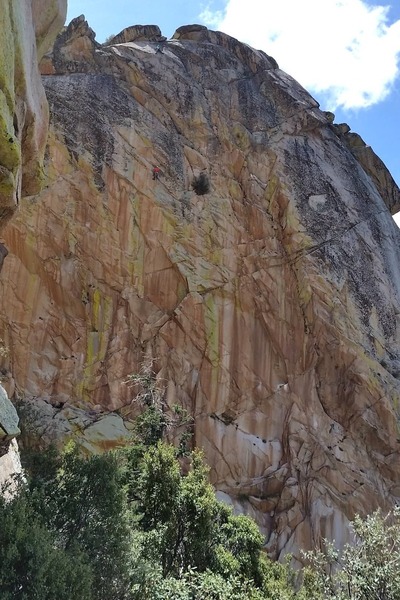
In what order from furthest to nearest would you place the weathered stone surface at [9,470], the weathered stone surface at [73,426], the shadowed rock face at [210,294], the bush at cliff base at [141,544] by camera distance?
the shadowed rock face at [210,294] → the weathered stone surface at [73,426] → the weathered stone surface at [9,470] → the bush at cliff base at [141,544]

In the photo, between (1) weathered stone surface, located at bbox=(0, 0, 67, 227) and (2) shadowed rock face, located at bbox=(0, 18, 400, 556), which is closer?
(1) weathered stone surface, located at bbox=(0, 0, 67, 227)

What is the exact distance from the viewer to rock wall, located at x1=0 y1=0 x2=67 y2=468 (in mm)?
7785

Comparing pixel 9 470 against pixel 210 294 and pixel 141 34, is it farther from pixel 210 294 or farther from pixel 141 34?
pixel 141 34

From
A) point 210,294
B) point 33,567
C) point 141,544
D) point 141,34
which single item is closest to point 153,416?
point 141,544

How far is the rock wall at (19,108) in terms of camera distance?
7.79 m

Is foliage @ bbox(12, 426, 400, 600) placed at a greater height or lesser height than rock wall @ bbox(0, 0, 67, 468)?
lesser

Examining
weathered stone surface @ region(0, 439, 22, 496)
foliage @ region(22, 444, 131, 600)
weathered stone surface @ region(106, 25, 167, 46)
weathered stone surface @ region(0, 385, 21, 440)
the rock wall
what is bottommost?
foliage @ region(22, 444, 131, 600)

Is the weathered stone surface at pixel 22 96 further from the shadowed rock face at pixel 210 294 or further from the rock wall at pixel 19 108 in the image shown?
the shadowed rock face at pixel 210 294

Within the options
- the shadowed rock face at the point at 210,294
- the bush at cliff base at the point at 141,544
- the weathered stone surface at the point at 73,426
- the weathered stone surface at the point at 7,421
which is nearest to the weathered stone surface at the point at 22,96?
the weathered stone surface at the point at 7,421

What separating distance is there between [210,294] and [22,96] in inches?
604

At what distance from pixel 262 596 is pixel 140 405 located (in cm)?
987

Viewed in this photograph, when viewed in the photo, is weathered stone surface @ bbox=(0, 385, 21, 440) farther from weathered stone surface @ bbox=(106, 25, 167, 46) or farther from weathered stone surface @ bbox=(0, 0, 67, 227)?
weathered stone surface @ bbox=(106, 25, 167, 46)

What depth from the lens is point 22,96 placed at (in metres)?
9.15

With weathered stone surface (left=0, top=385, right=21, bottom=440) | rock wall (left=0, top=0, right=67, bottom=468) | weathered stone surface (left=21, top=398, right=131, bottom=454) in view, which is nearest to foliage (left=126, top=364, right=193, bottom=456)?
weathered stone surface (left=21, top=398, right=131, bottom=454)
